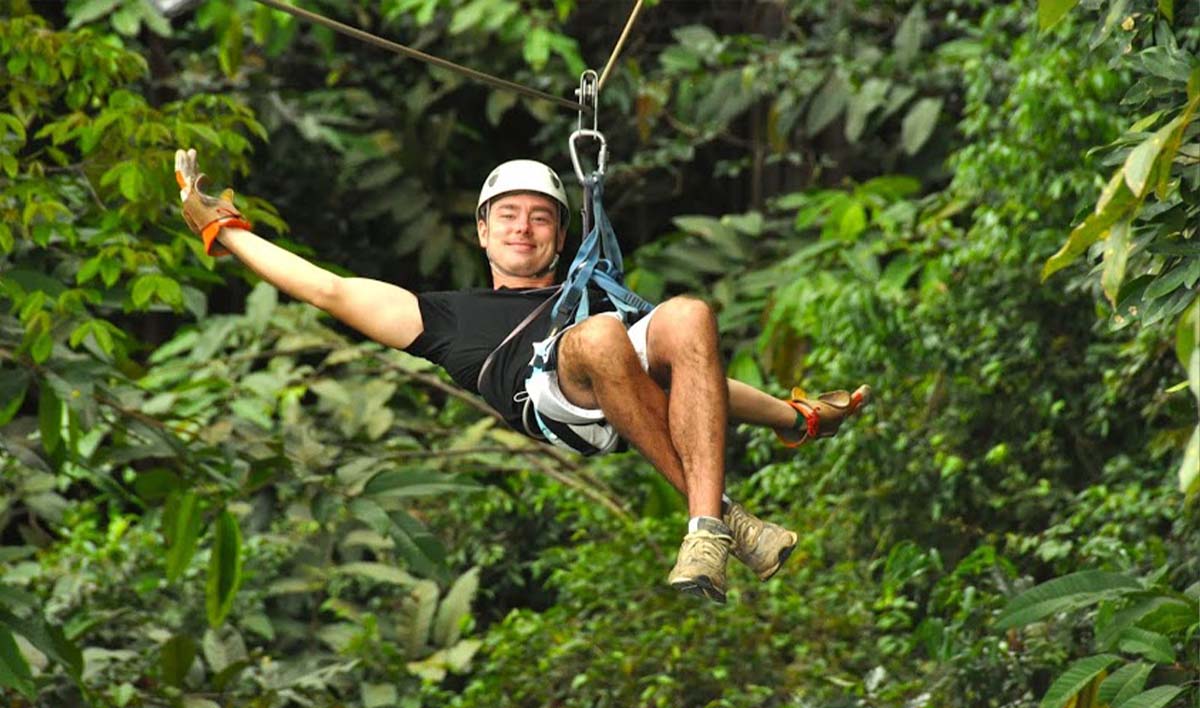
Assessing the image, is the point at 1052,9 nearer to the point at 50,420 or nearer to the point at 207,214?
the point at 207,214

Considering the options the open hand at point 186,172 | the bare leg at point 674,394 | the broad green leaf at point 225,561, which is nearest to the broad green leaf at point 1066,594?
the bare leg at point 674,394

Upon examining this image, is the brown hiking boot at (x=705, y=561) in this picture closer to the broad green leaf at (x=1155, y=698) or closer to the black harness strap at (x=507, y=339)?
the black harness strap at (x=507, y=339)

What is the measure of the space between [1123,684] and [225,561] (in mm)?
2727

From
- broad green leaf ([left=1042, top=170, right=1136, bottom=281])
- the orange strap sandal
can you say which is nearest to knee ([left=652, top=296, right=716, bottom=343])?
the orange strap sandal

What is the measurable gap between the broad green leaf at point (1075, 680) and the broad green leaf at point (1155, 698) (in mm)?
139

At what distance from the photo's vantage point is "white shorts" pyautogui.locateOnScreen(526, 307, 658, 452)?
4.62 m

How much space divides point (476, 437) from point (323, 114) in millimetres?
2208

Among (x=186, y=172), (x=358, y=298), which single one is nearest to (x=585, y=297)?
(x=358, y=298)

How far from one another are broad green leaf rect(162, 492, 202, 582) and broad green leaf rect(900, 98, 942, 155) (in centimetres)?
418

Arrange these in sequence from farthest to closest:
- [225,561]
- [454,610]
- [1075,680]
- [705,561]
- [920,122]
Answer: [920,122], [454,610], [225,561], [1075,680], [705,561]

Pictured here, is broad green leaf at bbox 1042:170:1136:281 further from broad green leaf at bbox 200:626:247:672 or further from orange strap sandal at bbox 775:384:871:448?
broad green leaf at bbox 200:626:247:672

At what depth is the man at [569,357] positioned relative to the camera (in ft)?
14.7

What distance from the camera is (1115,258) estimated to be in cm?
363

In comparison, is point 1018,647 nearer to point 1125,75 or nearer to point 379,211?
point 1125,75
